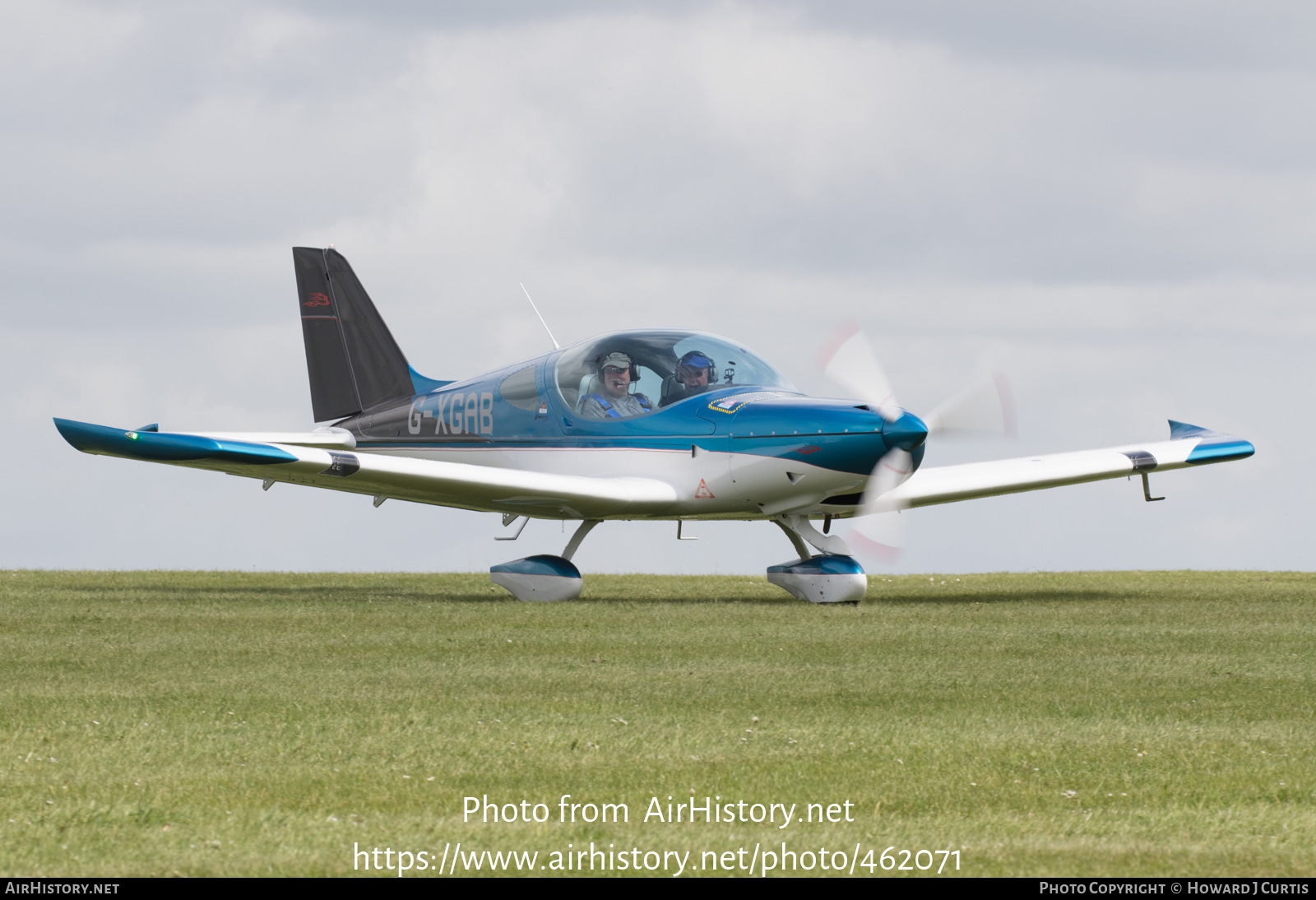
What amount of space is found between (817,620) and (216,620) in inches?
208

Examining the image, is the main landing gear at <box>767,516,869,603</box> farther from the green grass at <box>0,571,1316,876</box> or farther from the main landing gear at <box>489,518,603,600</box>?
the main landing gear at <box>489,518,603,600</box>

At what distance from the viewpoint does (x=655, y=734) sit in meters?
7.09

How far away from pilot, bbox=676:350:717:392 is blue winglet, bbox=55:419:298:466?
4058mm

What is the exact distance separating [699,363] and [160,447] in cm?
548

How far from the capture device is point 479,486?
49.7 feet

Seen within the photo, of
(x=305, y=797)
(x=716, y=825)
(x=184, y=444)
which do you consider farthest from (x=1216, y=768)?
(x=184, y=444)

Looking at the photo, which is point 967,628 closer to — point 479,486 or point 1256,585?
point 479,486

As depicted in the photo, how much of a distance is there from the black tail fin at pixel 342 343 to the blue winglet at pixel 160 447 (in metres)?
5.72

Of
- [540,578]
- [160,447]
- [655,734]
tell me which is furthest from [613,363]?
[655,734]

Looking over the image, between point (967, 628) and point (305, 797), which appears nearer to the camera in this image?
point (305, 797)

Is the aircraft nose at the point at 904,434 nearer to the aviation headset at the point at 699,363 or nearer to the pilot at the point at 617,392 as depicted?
the aviation headset at the point at 699,363

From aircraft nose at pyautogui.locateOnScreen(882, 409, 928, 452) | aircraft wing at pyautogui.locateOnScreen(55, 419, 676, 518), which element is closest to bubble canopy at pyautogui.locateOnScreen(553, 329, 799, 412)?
aircraft wing at pyautogui.locateOnScreen(55, 419, 676, 518)

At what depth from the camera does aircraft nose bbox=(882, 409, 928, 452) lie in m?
13.8

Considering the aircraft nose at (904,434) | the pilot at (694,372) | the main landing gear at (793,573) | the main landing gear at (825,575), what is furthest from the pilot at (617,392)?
the aircraft nose at (904,434)
